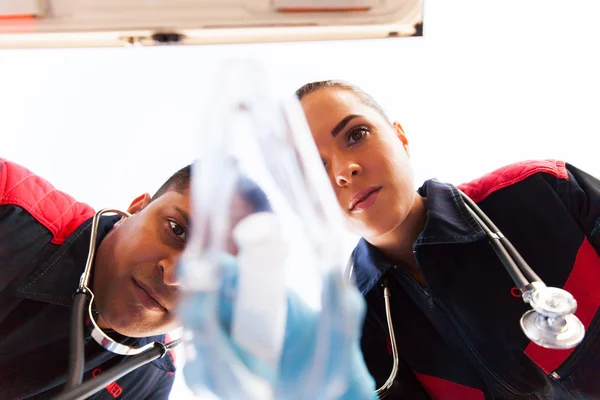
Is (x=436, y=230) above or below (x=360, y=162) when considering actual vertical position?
below

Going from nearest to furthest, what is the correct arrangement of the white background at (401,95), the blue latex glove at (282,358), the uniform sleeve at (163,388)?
1. the blue latex glove at (282,358)
2. the white background at (401,95)
3. the uniform sleeve at (163,388)

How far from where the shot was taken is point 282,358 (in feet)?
1.21

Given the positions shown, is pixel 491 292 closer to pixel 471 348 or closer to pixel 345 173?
pixel 471 348

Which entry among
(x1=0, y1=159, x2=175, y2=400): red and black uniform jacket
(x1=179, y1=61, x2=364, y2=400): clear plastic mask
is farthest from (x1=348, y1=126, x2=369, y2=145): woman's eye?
(x1=0, y1=159, x2=175, y2=400): red and black uniform jacket

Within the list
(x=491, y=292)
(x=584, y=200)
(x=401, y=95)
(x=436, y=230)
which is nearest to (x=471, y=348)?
(x=491, y=292)

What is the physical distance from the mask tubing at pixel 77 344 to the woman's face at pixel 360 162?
0.41m

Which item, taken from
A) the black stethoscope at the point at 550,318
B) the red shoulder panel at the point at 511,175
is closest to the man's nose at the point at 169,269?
the black stethoscope at the point at 550,318

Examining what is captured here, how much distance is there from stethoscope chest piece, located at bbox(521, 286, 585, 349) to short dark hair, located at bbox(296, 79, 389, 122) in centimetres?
48

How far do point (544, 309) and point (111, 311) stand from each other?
0.68 meters

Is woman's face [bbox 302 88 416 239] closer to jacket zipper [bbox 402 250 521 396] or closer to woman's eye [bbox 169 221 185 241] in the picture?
jacket zipper [bbox 402 250 521 396]

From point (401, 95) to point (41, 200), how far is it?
2.51ft

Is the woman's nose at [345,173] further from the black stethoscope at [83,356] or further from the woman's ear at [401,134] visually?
the black stethoscope at [83,356]

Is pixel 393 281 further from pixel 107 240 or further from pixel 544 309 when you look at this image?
pixel 107 240

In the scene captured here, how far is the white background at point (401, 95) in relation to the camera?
2.39ft
